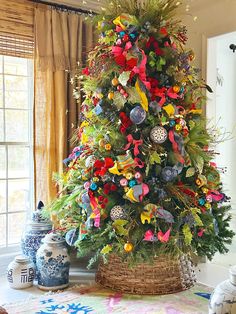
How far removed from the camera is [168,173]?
2.09 metres

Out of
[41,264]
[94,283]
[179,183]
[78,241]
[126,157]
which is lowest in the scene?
[94,283]

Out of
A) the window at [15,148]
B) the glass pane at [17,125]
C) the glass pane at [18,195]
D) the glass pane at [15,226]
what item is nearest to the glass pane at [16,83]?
the window at [15,148]

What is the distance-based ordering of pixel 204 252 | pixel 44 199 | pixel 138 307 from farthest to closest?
1. pixel 44 199
2. pixel 204 252
3. pixel 138 307

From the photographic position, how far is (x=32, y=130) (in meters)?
2.83

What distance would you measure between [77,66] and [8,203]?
1116 mm

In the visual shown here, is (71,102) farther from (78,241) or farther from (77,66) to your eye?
(78,241)

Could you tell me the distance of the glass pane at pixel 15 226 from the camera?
2.91 m

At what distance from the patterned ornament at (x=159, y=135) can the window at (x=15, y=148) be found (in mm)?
1145

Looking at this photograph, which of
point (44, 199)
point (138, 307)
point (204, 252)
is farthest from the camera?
point (44, 199)

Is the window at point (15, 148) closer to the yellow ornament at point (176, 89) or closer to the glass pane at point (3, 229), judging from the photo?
the glass pane at point (3, 229)

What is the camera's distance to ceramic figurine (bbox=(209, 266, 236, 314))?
1.58 m

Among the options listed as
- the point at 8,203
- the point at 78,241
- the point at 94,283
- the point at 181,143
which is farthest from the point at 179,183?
the point at 8,203

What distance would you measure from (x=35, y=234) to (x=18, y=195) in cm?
56

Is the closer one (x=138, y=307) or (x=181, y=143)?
(x=138, y=307)
